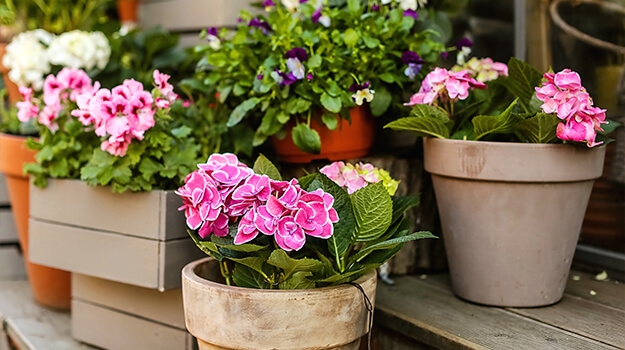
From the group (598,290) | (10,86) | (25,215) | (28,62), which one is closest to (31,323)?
(25,215)

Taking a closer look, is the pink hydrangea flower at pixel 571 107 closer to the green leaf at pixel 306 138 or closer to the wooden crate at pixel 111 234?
the green leaf at pixel 306 138

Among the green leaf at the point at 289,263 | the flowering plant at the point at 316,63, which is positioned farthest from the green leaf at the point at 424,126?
the green leaf at the point at 289,263

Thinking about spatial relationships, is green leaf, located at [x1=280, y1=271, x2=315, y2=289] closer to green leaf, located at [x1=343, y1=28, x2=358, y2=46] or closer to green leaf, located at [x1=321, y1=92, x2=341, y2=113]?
green leaf, located at [x1=321, y1=92, x2=341, y2=113]

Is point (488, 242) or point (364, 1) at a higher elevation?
point (364, 1)

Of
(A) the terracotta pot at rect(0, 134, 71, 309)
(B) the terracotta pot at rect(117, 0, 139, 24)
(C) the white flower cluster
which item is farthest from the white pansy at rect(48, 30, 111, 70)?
(B) the terracotta pot at rect(117, 0, 139, 24)

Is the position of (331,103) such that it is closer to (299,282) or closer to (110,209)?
(299,282)

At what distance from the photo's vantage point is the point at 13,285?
241cm

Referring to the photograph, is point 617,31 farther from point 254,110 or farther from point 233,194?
point 233,194

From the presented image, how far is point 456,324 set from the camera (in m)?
1.43

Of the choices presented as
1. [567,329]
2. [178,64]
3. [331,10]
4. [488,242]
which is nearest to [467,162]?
[488,242]

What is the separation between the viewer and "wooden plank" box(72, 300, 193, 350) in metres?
1.68

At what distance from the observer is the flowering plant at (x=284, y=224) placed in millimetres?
1149

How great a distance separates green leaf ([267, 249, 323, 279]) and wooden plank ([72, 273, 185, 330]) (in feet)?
1.81

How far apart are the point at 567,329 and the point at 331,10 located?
3.19 ft
